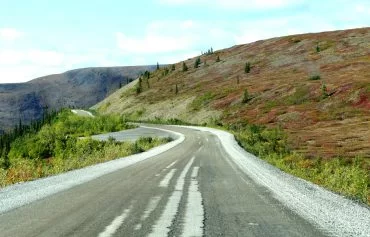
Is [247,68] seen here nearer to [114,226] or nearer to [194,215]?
[194,215]

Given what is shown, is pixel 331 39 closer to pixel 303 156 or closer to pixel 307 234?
pixel 303 156

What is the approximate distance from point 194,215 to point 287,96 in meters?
68.6

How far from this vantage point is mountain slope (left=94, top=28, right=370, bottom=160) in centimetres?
5078

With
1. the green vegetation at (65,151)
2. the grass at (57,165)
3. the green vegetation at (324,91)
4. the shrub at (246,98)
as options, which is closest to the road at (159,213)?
the grass at (57,165)

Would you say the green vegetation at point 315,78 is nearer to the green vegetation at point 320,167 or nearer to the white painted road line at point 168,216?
the green vegetation at point 320,167

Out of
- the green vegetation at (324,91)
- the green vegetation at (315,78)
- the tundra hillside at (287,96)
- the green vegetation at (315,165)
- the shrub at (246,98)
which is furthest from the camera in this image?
the green vegetation at (315,78)

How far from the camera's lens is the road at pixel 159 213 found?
723 centimetres

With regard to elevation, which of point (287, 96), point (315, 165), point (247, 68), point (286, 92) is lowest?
point (315, 165)

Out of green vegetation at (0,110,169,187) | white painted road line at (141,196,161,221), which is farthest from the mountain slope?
white painted road line at (141,196,161,221)

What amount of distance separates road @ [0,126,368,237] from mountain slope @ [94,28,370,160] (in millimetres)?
22703

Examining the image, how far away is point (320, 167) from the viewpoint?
83.4 ft

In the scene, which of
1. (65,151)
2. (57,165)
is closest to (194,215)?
(57,165)

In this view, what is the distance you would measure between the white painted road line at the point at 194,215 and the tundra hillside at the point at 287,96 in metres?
5.27

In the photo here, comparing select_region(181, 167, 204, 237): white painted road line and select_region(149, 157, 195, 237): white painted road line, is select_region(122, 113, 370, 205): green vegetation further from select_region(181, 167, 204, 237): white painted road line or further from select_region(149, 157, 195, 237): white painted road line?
select_region(149, 157, 195, 237): white painted road line
